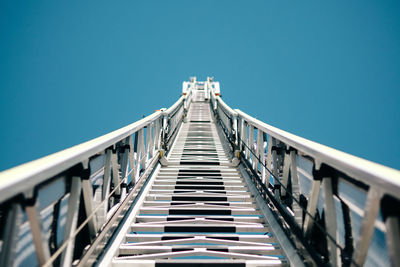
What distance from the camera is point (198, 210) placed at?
362cm

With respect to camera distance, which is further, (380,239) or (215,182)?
(215,182)

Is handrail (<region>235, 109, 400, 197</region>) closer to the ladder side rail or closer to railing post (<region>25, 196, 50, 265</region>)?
the ladder side rail

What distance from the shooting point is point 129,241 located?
9.66 ft

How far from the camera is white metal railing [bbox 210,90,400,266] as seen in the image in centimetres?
122

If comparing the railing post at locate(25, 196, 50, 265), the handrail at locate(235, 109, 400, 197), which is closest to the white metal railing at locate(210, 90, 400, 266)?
the handrail at locate(235, 109, 400, 197)

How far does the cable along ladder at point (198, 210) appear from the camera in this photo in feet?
4.33

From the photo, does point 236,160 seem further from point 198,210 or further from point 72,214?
point 72,214

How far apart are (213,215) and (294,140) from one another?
5.87 ft

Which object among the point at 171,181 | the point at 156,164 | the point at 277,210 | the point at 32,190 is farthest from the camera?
the point at 156,164

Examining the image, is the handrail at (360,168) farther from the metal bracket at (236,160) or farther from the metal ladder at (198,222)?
the metal bracket at (236,160)

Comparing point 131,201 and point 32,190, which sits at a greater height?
point 32,190

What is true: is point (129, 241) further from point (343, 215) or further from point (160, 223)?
point (343, 215)

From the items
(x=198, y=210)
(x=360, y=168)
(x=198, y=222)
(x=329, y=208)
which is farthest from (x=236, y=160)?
(x=360, y=168)

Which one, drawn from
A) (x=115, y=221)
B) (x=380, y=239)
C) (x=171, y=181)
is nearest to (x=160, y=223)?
(x=115, y=221)
